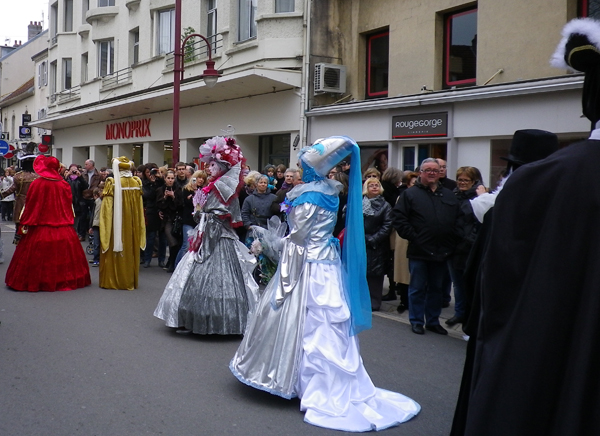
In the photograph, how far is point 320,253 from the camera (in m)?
5.19

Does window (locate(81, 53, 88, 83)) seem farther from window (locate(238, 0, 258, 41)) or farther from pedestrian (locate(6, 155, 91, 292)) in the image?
pedestrian (locate(6, 155, 91, 292))

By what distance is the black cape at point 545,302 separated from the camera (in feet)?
7.20

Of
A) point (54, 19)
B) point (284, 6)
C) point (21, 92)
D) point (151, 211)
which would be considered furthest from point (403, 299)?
point (21, 92)

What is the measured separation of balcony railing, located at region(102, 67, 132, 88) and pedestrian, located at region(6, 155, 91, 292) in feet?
53.2

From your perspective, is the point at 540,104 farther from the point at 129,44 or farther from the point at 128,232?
the point at 129,44

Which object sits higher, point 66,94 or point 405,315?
point 66,94

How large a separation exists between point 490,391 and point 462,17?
12.2 metres

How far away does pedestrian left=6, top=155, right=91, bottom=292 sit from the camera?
9.69m

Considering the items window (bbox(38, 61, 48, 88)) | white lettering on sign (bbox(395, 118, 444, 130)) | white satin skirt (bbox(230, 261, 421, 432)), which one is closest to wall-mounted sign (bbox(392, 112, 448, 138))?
Result: white lettering on sign (bbox(395, 118, 444, 130))

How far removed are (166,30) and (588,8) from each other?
51.7 ft

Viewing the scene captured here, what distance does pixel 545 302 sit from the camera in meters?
2.26

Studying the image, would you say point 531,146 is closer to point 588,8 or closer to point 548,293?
point 548,293

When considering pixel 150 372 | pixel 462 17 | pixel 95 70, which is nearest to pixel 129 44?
pixel 95 70

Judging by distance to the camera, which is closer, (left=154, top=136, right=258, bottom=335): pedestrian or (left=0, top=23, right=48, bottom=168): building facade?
(left=154, top=136, right=258, bottom=335): pedestrian
